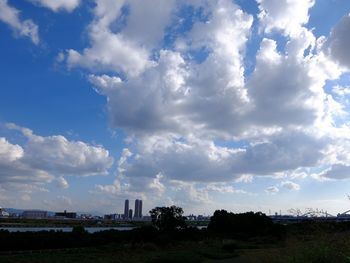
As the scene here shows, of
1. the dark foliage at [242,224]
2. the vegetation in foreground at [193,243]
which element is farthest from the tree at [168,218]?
the dark foliage at [242,224]

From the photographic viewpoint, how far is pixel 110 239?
6856cm

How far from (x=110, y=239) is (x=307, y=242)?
56986mm

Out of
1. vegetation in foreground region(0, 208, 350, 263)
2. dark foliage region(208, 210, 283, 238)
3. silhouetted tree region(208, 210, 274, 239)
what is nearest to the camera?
vegetation in foreground region(0, 208, 350, 263)

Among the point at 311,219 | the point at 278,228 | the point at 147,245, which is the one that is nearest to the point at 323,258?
the point at 311,219

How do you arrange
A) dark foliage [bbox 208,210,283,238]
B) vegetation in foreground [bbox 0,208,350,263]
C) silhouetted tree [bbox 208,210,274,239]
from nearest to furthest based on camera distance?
vegetation in foreground [bbox 0,208,350,263], dark foliage [bbox 208,210,283,238], silhouetted tree [bbox 208,210,274,239]

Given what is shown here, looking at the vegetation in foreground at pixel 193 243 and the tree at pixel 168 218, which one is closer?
the vegetation in foreground at pixel 193 243

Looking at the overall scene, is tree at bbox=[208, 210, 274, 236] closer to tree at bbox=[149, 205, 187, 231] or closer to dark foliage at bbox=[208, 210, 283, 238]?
dark foliage at bbox=[208, 210, 283, 238]

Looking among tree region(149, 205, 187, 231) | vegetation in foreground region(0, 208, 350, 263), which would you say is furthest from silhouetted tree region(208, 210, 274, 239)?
tree region(149, 205, 187, 231)

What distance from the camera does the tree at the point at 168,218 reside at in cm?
8106

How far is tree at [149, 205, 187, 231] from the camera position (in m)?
81.1

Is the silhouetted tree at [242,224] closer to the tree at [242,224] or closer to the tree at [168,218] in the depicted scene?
the tree at [242,224]

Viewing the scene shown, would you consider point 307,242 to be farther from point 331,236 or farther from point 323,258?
point 323,258

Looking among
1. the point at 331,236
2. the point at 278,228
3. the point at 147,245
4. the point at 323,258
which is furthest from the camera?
the point at 278,228

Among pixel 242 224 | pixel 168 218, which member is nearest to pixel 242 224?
pixel 242 224
